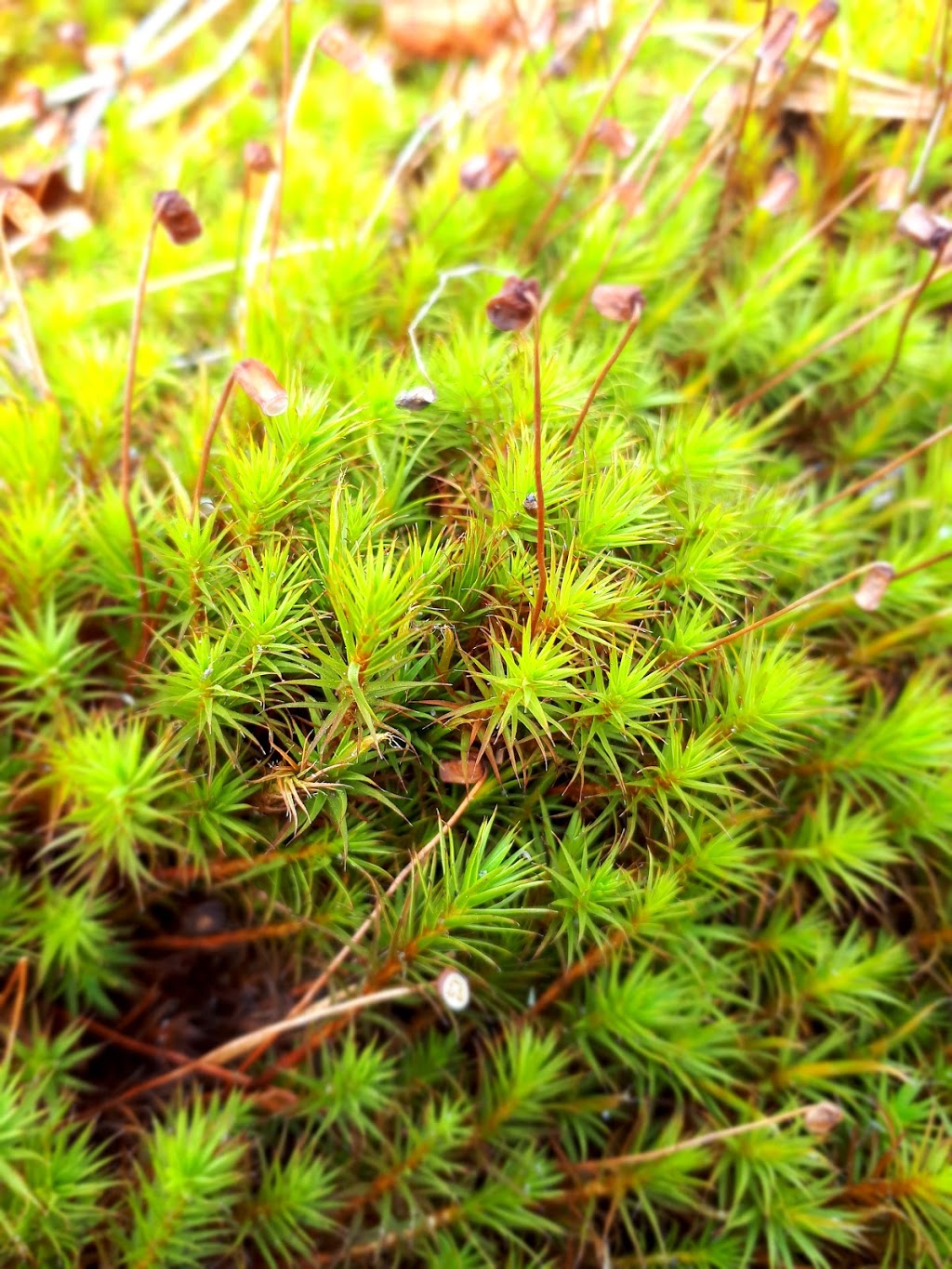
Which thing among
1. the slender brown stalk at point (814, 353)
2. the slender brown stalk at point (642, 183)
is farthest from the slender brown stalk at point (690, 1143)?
the slender brown stalk at point (642, 183)

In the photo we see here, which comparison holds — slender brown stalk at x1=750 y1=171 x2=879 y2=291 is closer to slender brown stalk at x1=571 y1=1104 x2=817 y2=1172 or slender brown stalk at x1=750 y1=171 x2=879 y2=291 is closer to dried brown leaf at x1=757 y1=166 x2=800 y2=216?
dried brown leaf at x1=757 y1=166 x2=800 y2=216

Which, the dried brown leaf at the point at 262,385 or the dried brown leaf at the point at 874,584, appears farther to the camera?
the dried brown leaf at the point at 874,584

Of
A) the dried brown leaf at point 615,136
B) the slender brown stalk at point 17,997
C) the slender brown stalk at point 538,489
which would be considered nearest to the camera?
the slender brown stalk at point 538,489

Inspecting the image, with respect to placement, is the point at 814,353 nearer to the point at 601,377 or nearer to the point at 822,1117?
the point at 601,377

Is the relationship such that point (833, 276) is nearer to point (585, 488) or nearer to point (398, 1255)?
point (585, 488)

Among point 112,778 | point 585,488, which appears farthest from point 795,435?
point 112,778

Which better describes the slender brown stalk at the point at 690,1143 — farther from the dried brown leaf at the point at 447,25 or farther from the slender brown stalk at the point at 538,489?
the dried brown leaf at the point at 447,25

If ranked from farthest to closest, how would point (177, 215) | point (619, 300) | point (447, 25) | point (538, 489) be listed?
point (447, 25)
point (177, 215)
point (619, 300)
point (538, 489)

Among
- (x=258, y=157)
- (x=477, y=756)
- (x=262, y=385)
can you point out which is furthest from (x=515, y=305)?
(x=258, y=157)
